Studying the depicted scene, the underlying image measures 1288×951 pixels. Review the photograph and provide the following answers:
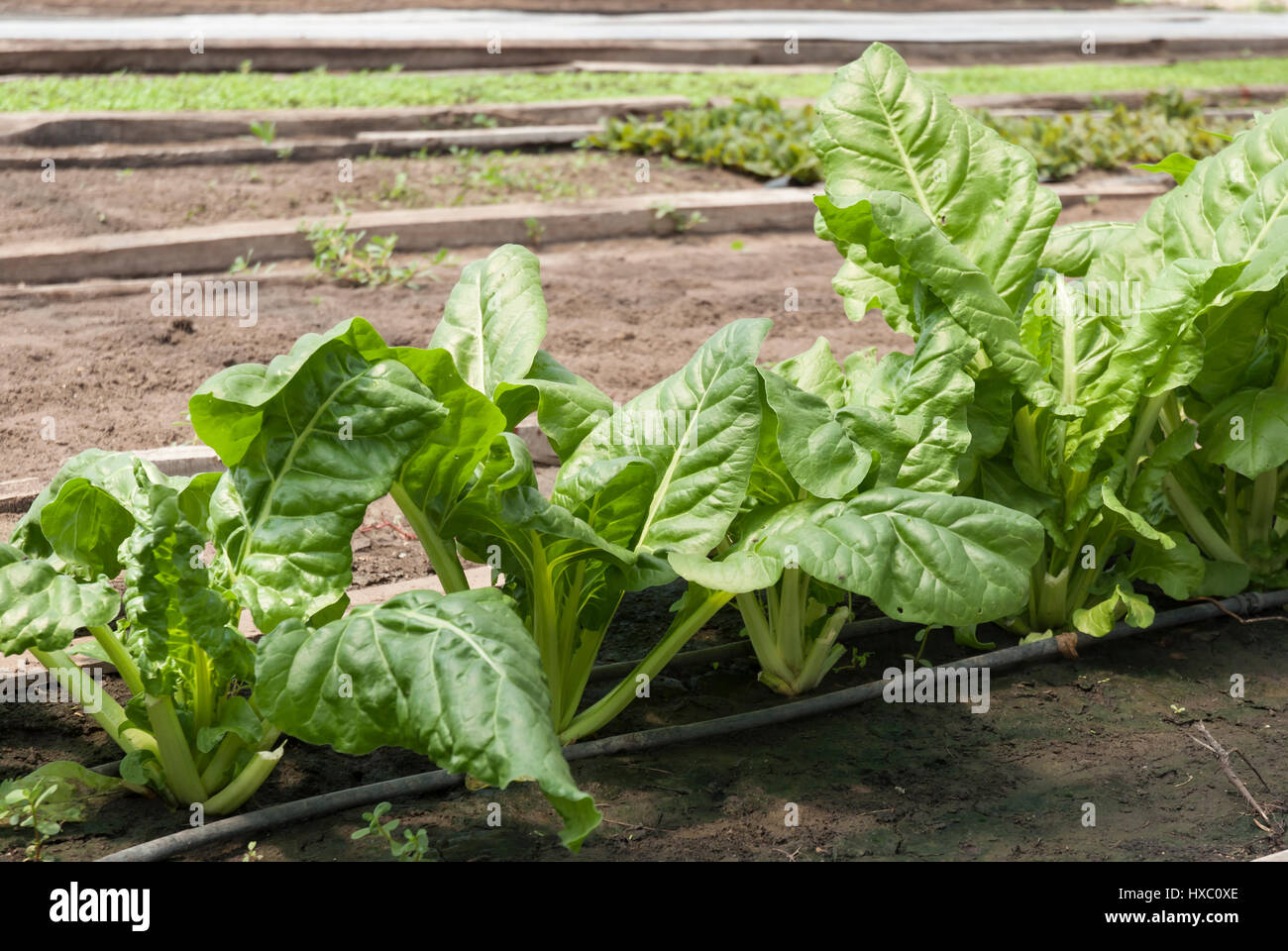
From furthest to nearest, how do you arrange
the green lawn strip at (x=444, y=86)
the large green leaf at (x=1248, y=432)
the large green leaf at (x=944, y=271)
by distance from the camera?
the green lawn strip at (x=444, y=86) < the large green leaf at (x=1248, y=432) < the large green leaf at (x=944, y=271)

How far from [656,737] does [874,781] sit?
0.46 m

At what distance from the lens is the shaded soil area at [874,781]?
236cm

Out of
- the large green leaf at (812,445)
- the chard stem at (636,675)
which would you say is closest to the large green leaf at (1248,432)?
the large green leaf at (812,445)

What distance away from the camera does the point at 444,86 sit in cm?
820

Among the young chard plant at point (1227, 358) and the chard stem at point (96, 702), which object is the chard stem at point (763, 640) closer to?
the young chard plant at point (1227, 358)

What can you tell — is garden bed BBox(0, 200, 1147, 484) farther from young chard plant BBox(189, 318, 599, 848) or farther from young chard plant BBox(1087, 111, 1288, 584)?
young chard plant BBox(1087, 111, 1288, 584)

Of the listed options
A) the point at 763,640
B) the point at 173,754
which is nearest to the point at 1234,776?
the point at 763,640

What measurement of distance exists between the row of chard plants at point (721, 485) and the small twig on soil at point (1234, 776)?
311mm

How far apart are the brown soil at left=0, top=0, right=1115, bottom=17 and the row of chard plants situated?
10.4 metres

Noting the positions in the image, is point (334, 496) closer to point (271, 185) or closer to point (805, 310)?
point (805, 310)

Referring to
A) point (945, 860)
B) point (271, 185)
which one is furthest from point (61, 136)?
point (945, 860)

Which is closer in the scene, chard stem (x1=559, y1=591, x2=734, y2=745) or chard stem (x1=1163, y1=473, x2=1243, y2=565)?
chard stem (x1=559, y1=591, x2=734, y2=745)

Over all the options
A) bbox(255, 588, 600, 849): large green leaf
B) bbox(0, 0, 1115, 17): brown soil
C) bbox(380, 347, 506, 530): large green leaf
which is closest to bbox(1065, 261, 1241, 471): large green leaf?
bbox(380, 347, 506, 530): large green leaf

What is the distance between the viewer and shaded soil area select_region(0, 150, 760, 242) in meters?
5.39
